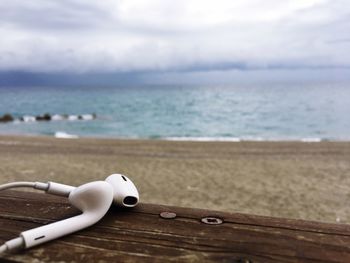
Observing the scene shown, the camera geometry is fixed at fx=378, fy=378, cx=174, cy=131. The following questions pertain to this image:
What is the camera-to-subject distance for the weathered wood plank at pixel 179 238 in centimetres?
105

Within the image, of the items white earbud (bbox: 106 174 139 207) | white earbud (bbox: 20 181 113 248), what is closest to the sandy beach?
white earbud (bbox: 106 174 139 207)

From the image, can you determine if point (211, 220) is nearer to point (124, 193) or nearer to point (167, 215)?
point (167, 215)

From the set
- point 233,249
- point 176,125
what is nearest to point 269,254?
point 233,249

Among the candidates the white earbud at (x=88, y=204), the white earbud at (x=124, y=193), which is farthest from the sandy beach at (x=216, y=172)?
the white earbud at (x=88, y=204)

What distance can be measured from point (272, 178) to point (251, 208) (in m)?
2.72

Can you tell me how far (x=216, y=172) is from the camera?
10.3 m

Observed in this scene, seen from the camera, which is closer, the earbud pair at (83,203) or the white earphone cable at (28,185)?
the earbud pair at (83,203)

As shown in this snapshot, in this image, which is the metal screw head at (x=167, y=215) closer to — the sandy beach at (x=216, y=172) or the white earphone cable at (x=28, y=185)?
the white earphone cable at (x=28, y=185)

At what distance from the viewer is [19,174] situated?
9.69 meters

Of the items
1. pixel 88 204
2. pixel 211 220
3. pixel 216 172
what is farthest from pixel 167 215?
pixel 216 172

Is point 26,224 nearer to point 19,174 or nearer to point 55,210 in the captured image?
point 55,210

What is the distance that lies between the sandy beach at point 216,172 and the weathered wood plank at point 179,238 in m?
5.72

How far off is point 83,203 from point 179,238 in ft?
1.15

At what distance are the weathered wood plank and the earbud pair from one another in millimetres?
27
